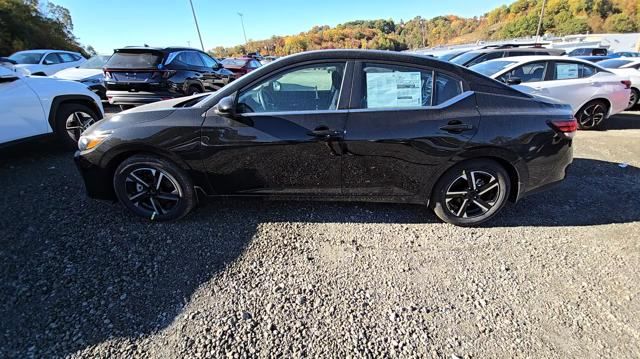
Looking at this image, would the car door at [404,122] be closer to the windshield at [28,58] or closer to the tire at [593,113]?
the tire at [593,113]

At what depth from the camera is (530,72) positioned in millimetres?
6355

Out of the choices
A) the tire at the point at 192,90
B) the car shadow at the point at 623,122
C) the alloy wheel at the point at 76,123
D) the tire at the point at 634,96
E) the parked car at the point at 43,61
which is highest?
the parked car at the point at 43,61

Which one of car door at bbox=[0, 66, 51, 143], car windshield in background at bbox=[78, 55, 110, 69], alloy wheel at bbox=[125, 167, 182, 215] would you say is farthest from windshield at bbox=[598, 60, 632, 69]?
car windshield in background at bbox=[78, 55, 110, 69]

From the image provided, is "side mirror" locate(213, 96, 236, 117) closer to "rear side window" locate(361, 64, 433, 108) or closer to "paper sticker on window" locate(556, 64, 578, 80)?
"rear side window" locate(361, 64, 433, 108)

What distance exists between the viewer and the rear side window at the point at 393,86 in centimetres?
288

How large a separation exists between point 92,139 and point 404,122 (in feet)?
9.35

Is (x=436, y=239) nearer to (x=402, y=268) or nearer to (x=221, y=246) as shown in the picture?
(x=402, y=268)

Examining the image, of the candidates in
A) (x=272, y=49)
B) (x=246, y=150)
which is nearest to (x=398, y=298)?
(x=246, y=150)

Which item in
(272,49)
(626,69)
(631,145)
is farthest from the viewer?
(272,49)

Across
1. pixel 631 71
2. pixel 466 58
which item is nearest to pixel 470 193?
pixel 466 58

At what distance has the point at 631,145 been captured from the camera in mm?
5551

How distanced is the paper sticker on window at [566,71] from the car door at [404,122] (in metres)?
5.06

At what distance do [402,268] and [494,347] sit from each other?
0.83m

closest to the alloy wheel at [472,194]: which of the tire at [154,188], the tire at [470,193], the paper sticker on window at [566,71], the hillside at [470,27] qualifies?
the tire at [470,193]
